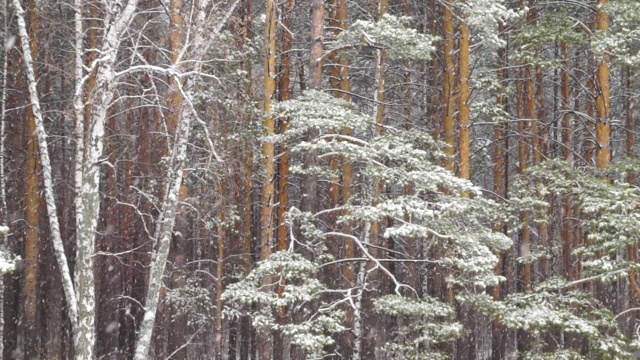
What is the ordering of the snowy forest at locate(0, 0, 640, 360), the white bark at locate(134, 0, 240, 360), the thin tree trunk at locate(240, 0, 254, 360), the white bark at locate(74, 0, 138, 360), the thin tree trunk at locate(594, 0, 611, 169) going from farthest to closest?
1. the thin tree trunk at locate(240, 0, 254, 360)
2. the thin tree trunk at locate(594, 0, 611, 169)
3. the white bark at locate(134, 0, 240, 360)
4. the snowy forest at locate(0, 0, 640, 360)
5. the white bark at locate(74, 0, 138, 360)

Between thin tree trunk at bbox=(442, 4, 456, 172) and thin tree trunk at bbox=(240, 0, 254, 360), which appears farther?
thin tree trunk at bbox=(442, 4, 456, 172)

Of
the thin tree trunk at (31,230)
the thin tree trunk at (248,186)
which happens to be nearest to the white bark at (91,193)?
the thin tree trunk at (248,186)

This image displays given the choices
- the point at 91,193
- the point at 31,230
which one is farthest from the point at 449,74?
the point at 31,230

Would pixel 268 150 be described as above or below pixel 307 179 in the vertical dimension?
above

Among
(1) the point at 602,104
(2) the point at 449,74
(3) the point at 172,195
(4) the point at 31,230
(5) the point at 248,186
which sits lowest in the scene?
(4) the point at 31,230

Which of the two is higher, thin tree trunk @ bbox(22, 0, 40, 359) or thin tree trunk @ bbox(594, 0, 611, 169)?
thin tree trunk @ bbox(594, 0, 611, 169)

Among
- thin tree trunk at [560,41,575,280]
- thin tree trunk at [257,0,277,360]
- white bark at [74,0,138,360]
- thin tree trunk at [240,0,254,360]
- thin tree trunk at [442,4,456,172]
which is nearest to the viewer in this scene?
white bark at [74,0,138,360]

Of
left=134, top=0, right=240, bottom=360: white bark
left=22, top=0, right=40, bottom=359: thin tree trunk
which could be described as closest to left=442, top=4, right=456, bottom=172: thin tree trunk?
left=134, top=0, right=240, bottom=360: white bark

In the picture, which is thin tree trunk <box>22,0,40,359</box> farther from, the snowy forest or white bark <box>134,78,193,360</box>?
white bark <box>134,78,193,360</box>

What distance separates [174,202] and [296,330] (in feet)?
9.05

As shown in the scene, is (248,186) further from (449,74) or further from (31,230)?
(449,74)

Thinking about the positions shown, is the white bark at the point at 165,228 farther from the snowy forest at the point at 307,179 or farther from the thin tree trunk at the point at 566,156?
the thin tree trunk at the point at 566,156

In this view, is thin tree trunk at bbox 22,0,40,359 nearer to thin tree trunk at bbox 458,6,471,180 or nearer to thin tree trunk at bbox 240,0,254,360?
thin tree trunk at bbox 240,0,254,360

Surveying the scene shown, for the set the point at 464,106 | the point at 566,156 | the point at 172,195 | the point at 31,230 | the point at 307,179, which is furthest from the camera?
the point at 566,156
